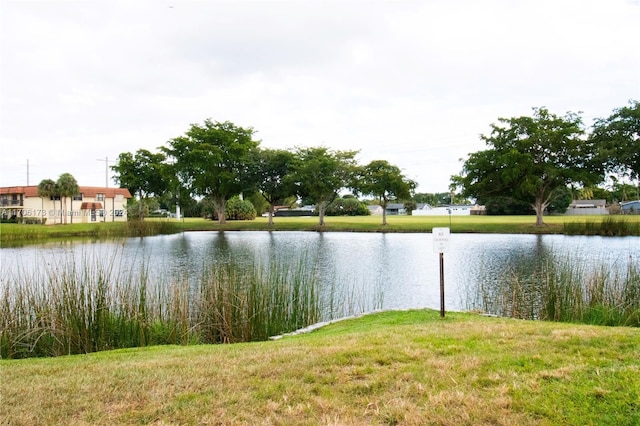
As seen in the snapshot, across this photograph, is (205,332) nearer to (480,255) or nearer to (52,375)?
(52,375)

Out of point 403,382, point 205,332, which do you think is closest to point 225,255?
point 205,332

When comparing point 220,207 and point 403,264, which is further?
point 220,207

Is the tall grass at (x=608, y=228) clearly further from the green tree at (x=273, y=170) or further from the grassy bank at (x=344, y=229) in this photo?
the green tree at (x=273, y=170)

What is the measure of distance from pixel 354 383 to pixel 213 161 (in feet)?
127

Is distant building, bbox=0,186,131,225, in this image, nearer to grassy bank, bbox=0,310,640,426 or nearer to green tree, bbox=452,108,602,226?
green tree, bbox=452,108,602,226

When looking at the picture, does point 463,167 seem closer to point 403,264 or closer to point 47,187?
point 403,264

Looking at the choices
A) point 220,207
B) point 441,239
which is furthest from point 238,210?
point 441,239

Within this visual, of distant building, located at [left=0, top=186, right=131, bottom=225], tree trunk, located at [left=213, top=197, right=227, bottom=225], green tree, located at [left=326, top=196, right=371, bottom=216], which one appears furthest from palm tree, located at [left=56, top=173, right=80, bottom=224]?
green tree, located at [left=326, top=196, right=371, bottom=216]

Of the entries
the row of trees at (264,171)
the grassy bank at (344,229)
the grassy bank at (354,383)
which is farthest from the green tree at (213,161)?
the grassy bank at (354,383)

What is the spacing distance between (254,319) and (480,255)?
13671mm

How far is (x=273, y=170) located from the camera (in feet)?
135

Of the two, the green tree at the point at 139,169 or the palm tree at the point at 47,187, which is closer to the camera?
the palm tree at the point at 47,187

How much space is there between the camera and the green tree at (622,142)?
2741cm

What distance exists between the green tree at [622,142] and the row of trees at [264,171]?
13492mm
